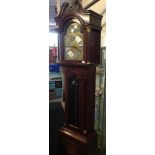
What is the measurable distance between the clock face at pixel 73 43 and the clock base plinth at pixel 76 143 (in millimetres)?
660

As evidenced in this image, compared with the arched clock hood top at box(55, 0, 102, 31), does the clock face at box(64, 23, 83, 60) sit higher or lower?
lower

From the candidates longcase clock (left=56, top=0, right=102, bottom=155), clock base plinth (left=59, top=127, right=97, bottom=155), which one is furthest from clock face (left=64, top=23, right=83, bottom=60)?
clock base plinth (left=59, top=127, right=97, bottom=155)

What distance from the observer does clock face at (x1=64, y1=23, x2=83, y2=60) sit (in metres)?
1.46

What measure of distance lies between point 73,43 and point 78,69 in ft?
0.70

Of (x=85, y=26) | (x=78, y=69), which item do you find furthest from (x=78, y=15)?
(x=78, y=69)

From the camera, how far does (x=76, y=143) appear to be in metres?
1.59

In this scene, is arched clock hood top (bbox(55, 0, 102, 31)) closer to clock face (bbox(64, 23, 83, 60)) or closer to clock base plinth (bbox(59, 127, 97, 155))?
clock face (bbox(64, 23, 83, 60))

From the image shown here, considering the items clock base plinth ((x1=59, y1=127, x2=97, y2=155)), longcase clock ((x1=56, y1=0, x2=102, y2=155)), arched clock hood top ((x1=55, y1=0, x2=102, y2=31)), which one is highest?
arched clock hood top ((x1=55, y1=0, x2=102, y2=31))

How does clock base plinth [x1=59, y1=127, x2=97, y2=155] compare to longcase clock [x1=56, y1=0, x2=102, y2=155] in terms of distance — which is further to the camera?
clock base plinth [x1=59, y1=127, x2=97, y2=155]

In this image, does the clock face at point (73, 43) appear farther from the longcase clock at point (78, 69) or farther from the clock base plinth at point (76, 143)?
the clock base plinth at point (76, 143)

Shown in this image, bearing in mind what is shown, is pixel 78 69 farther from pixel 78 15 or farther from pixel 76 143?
pixel 76 143

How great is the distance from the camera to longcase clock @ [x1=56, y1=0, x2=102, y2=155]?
1407mm
